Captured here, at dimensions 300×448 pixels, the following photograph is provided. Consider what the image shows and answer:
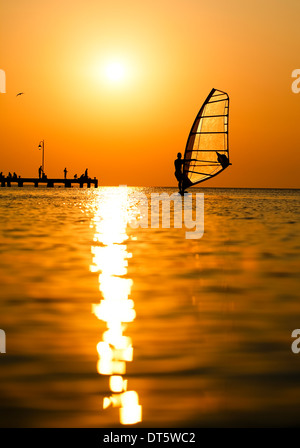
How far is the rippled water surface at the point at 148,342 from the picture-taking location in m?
4.34

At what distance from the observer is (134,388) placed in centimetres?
Answer: 471

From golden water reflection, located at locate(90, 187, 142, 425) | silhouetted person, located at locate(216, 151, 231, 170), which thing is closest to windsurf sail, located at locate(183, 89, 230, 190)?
silhouetted person, located at locate(216, 151, 231, 170)

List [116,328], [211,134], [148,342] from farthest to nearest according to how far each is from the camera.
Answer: [211,134], [116,328], [148,342]

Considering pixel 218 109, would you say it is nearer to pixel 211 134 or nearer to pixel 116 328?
pixel 211 134

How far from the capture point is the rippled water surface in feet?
14.2

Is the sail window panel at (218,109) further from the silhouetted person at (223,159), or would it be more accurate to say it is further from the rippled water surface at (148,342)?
the rippled water surface at (148,342)

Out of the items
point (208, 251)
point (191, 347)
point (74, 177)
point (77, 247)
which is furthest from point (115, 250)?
point (74, 177)

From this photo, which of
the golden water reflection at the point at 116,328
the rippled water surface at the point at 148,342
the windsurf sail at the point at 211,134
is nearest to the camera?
the rippled water surface at the point at 148,342

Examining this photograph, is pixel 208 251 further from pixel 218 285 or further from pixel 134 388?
pixel 134 388

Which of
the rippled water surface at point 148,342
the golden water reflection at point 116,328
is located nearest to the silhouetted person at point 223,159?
the golden water reflection at point 116,328

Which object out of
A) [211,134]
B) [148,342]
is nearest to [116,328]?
[148,342]

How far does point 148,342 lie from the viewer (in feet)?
19.7

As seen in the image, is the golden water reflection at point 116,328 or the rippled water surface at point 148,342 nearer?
the rippled water surface at point 148,342

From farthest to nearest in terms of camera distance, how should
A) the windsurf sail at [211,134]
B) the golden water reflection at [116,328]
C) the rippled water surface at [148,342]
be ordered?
1. the windsurf sail at [211,134]
2. the golden water reflection at [116,328]
3. the rippled water surface at [148,342]
